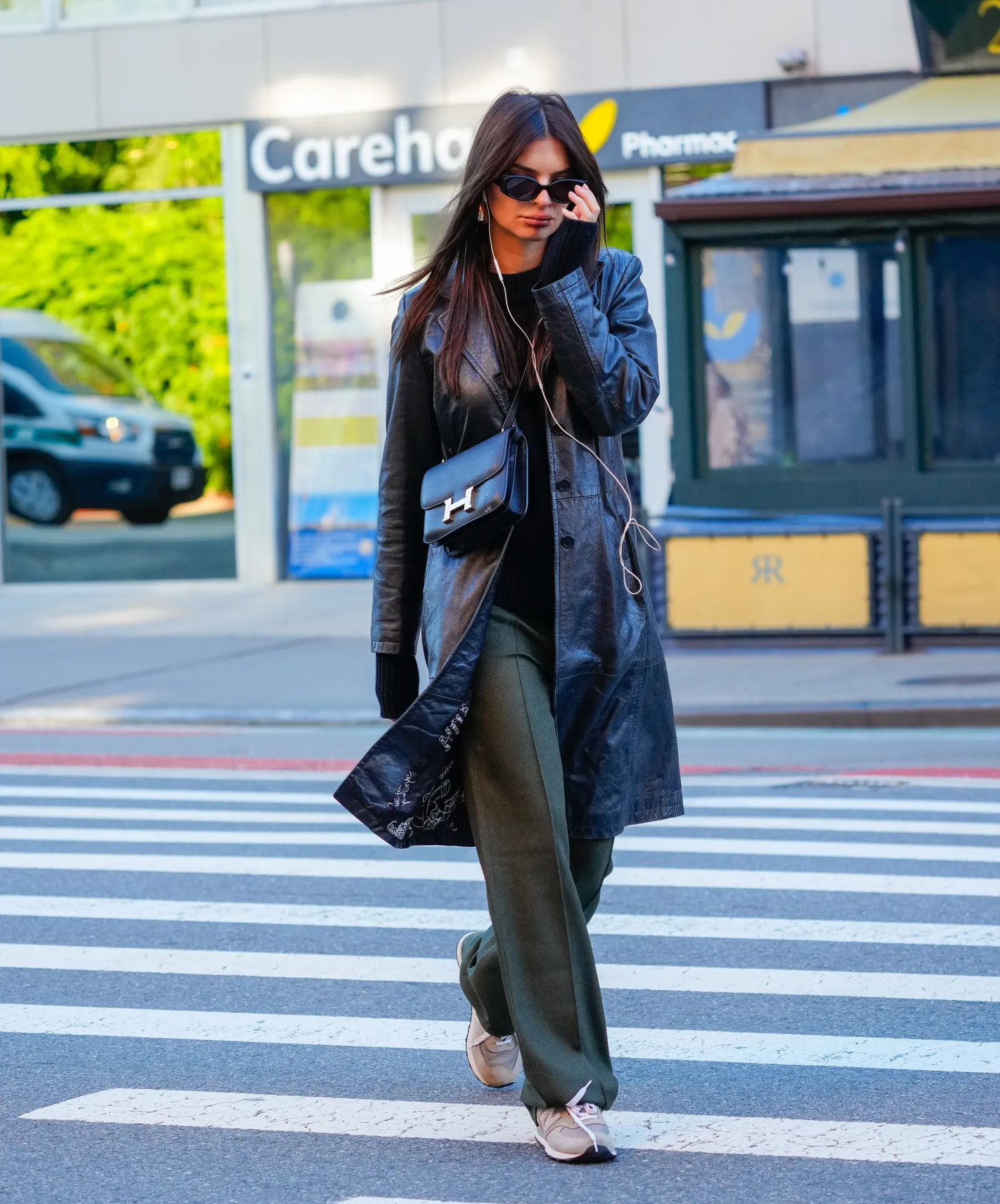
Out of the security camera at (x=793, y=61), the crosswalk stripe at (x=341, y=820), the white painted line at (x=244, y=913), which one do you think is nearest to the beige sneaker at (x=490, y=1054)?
the white painted line at (x=244, y=913)

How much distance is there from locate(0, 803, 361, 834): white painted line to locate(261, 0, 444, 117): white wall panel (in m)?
10.5

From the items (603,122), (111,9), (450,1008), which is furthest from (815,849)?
(111,9)

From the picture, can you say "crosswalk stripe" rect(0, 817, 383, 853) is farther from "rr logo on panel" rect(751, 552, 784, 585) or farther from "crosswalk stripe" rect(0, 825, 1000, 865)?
Answer: "rr logo on panel" rect(751, 552, 784, 585)

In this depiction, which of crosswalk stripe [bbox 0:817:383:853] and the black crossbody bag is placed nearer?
the black crossbody bag

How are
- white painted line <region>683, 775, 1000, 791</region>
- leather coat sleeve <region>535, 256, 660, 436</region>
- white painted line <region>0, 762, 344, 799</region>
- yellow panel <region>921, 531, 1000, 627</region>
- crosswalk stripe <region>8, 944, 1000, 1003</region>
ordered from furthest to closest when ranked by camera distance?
yellow panel <region>921, 531, 1000, 627</region>
white painted line <region>0, 762, 344, 799</region>
white painted line <region>683, 775, 1000, 791</region>
crosswalk stripe <region>8, 944, 1000, 1003</region>
leather coat sleeve <region>535, 256, 660, 436</region>

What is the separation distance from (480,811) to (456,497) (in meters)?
0.60

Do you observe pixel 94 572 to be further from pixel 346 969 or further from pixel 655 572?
pixel 346 969

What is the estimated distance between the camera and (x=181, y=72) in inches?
719

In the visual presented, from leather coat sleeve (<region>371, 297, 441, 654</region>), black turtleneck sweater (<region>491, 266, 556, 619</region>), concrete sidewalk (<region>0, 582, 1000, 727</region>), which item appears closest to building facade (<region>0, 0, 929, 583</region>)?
concrete sidewalk (<region>0, 582, 1000, 727</region>)

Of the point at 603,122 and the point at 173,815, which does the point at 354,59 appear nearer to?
the point at 603,122

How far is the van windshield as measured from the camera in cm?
1853

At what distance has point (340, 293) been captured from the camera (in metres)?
18.1

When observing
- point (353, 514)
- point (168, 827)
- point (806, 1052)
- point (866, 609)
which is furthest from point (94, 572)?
point (806, 1052)

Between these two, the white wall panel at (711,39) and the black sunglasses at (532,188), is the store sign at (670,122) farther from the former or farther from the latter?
the black sunglasses at (532,188)
